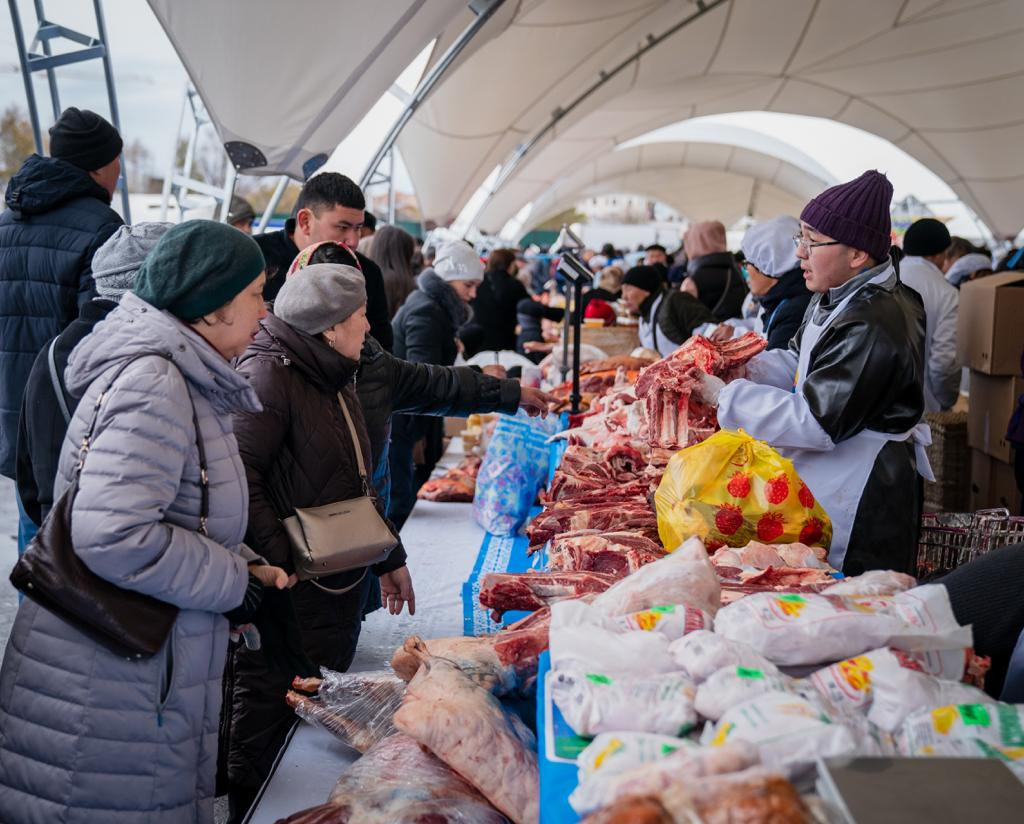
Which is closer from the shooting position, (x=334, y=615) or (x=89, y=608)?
(x=89, y=608)

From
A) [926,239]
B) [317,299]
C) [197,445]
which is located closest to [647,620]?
[197,445]

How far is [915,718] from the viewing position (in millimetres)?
1504

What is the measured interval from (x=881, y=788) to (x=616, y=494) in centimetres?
252

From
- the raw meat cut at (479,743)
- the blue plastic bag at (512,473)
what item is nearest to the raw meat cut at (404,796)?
the raw meat cut at (479,743)

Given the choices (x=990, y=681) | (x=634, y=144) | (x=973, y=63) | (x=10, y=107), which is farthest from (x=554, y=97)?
(x=634, y=144)

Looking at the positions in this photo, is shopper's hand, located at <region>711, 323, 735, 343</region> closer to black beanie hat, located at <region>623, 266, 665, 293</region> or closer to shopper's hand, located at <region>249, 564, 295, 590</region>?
shopper's hand, located at <region>249, 564, 295, 590</region>

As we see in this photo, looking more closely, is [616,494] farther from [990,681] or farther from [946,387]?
[946,387]

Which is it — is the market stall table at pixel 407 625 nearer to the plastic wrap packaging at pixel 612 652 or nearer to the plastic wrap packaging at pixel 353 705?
the plastic wrap packaging at pixel 353 705

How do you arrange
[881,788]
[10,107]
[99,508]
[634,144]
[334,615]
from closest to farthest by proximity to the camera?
[881,788] < [99,508] < [334,615] < [10,107] < [634,144]

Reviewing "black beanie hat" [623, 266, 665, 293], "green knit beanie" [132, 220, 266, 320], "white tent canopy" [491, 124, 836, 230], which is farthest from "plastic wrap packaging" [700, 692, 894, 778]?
"white tent canopy" [491, 124, 836, 230]

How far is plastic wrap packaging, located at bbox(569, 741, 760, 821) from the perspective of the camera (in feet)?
4.46

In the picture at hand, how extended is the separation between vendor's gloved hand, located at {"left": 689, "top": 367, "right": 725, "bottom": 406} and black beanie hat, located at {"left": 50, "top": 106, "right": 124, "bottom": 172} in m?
2.60

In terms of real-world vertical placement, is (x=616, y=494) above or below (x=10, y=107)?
below

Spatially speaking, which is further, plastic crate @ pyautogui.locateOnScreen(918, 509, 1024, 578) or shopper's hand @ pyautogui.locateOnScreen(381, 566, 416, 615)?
plastic crate @ pyautogui.locateOnScreen(918, 509, 1024, 578)
